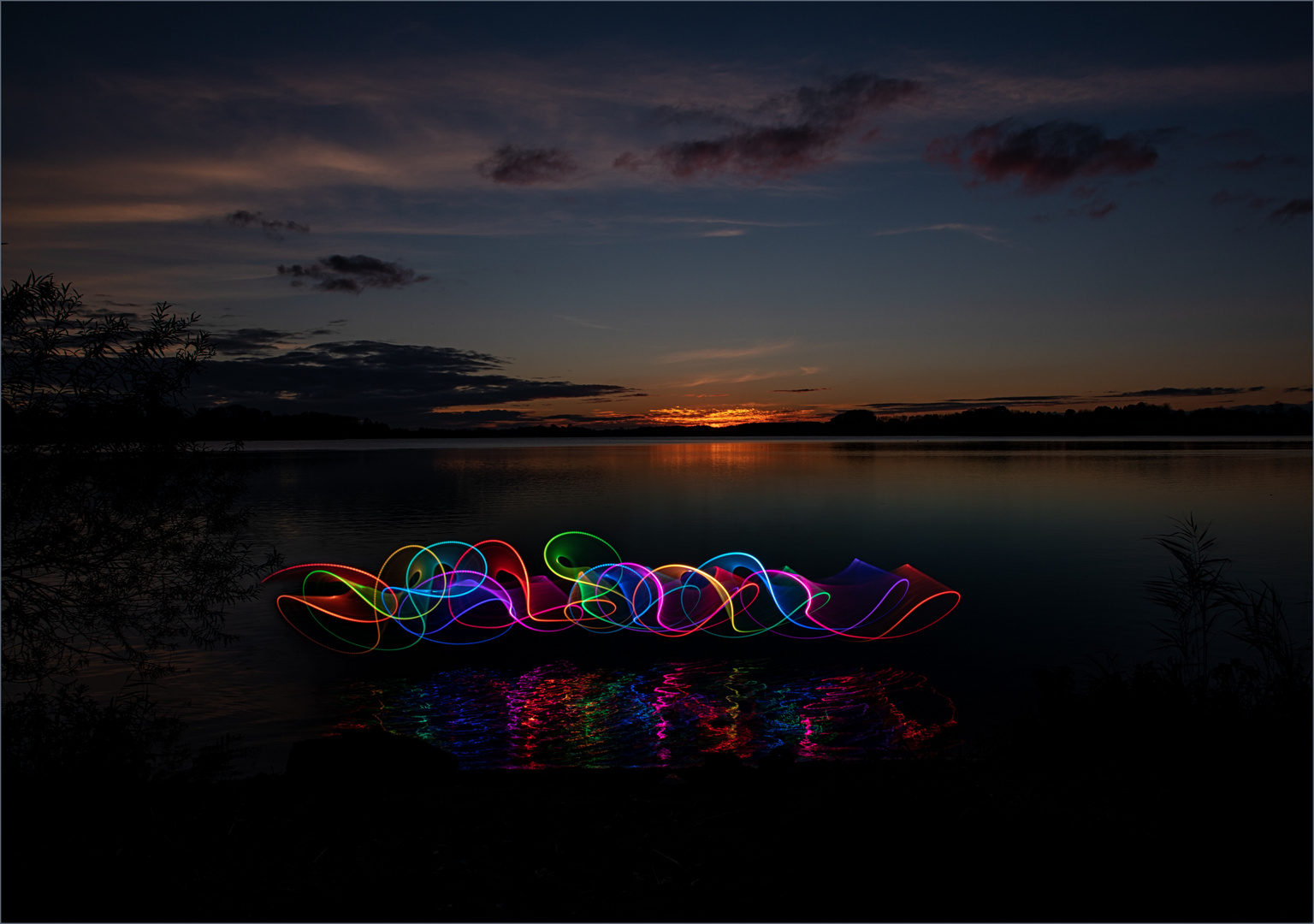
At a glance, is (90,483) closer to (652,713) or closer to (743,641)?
(652,713)

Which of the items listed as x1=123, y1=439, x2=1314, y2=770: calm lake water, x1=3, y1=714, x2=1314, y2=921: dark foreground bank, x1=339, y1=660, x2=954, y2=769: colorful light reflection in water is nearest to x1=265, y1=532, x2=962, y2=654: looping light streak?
x1=123, y1=439, x2=1314, y2=770: calm lake water

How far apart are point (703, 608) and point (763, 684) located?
3.79m

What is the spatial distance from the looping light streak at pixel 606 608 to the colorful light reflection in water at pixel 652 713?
6.35ft

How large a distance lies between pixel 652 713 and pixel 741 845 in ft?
17.5

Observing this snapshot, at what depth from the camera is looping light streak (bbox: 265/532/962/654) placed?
48.5 feet

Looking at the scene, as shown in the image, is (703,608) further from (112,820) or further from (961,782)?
(112,820)

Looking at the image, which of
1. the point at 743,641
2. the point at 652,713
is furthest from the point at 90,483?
the point at 743,641

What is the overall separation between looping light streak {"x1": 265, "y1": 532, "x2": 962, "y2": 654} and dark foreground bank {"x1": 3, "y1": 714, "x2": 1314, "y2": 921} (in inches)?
305

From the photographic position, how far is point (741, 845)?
5.50m

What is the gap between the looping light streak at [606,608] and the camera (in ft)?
48.5

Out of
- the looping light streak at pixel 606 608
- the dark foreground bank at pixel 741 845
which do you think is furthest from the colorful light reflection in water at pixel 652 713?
the dark foreground bank at pixel 741 845

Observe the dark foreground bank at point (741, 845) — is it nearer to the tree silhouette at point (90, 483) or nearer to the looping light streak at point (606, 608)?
the tree silhouette at point (90, 483)

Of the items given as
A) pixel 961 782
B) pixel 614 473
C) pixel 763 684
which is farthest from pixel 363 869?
pixel 614 473

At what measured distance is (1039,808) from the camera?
5.26 meters
